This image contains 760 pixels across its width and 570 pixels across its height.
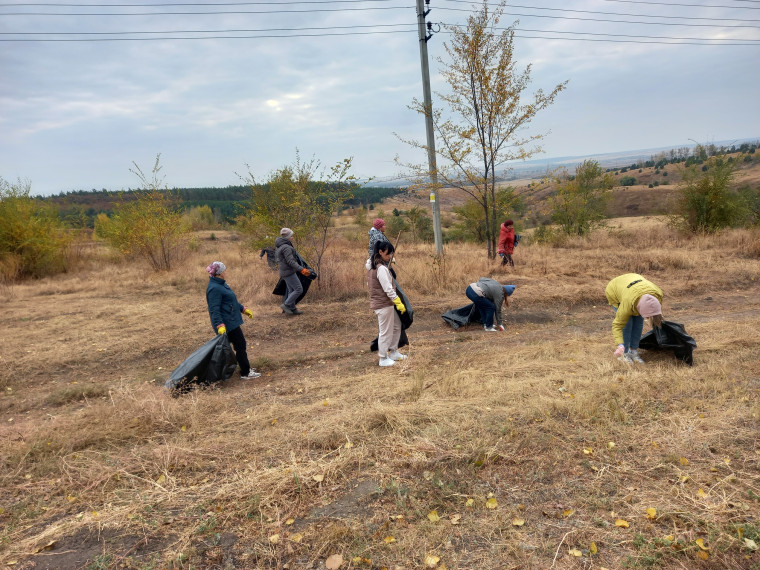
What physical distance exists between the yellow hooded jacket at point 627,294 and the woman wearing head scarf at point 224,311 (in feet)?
15.4

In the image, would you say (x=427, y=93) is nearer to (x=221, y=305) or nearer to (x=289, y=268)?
(x=289, y=268)

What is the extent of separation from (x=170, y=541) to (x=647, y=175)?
7465cm

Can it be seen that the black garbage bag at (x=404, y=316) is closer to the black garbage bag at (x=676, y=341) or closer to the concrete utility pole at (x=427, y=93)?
the black garbage bag at (x=676, y=341)

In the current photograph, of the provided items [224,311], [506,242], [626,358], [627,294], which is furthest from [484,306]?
[506,242]

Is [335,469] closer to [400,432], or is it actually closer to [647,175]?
[400,432]

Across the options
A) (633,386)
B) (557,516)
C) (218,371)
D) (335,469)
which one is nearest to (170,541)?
(335,469)

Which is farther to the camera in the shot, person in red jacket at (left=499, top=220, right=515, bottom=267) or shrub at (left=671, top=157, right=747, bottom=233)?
shrub at (left=671, top=157, right=747, bottom=233)

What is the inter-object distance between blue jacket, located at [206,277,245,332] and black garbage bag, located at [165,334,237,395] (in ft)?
0.68

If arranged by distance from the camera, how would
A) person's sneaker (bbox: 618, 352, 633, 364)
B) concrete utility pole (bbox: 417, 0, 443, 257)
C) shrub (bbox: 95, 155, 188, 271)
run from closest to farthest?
person's sneaker (bbox: 618, 352, 633, 364) → concrete utility pole (bbox: 417, 0, 443, 257) → shrub (bbox: 95, 155, 188, 271)

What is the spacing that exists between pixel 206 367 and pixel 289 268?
3.40 meters

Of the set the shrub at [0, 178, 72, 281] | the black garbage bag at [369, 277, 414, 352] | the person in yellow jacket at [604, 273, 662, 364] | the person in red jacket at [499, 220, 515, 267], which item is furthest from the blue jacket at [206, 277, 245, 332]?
the shrub at [0, 178, 72, 281]

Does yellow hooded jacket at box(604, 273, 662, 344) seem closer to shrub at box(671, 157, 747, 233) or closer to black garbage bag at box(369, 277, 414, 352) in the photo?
black garbage bag at box(369, 277, 414, 352)

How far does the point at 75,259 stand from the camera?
61.0 feet

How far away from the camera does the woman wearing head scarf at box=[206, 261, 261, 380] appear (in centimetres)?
592
